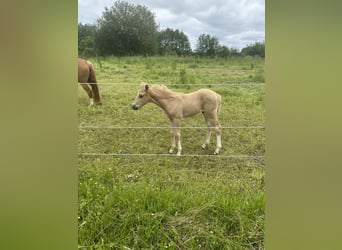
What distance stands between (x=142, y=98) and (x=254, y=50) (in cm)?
53

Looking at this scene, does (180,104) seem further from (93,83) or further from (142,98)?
(93,83)

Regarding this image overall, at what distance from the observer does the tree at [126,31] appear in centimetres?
134

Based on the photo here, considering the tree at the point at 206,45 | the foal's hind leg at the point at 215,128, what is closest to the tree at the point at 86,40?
the tree at the point at 206,45

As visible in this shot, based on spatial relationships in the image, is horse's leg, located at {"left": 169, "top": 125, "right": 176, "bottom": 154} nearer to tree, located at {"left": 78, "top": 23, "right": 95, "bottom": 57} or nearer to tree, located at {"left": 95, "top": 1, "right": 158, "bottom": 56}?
tree, located at {"left": 95, "top": 1, "right": 158, "bottom": 56}

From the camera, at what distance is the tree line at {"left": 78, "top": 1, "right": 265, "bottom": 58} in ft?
4.41

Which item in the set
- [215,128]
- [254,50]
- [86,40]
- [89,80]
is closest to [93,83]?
[89,80]

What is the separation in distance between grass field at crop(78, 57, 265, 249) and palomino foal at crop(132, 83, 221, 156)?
28 mm

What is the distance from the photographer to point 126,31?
1343 mm

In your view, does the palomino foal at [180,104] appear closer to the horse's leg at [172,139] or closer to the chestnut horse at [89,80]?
the horse's leg at [172,139]

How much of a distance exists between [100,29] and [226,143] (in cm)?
74

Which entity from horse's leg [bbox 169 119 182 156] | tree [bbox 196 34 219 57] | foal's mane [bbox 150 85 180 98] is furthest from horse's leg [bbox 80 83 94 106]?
tree [bbox 196 34 219 57]

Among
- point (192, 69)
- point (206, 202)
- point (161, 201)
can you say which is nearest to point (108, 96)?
point (192, 69)
